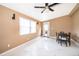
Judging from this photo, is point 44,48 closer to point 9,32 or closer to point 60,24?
point 60,24

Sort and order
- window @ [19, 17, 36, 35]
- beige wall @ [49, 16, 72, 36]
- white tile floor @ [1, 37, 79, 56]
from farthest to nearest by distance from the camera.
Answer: window @ [19, 17, 36, 35] < beige wall @ [49, 16, 72, 36] < white tile floor @ [1, 37, 79, 56]

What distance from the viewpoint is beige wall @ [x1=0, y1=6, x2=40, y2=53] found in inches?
127

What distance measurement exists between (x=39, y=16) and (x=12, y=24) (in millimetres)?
978

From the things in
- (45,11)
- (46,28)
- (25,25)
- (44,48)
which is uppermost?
(45,11)

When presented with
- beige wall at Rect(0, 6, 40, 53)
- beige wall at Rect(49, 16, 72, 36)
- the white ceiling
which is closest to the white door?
beige wall at Rect(49, 16, 72, 36)

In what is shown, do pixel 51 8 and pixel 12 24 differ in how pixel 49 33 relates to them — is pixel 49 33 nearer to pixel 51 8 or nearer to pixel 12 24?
pixel 51 8

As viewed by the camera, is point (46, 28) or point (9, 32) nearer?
point (46, 28)

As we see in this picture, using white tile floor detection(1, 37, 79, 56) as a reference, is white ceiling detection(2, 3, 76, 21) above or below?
above

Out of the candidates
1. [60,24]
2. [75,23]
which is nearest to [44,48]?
[60,24]

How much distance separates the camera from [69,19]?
3.06m

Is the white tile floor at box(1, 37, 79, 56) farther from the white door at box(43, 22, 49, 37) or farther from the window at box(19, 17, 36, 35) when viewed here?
the window at box(19, 17, 36, 35)

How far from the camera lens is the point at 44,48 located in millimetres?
3230

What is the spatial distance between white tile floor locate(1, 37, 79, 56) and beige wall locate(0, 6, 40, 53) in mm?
295

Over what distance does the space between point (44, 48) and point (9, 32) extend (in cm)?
130
